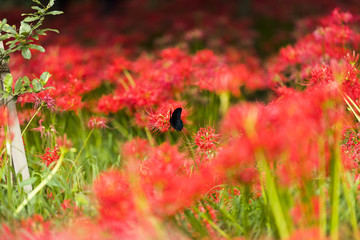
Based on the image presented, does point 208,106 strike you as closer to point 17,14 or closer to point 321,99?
point 321,99

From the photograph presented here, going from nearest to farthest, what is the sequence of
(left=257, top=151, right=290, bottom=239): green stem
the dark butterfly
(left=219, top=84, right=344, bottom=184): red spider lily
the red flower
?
1. (left=219, top=84, right=344, bottom=184): red spider lily
2. (left=257, top=151, right=290, bottom=239): green stem
3. the dark butterfly
4. the red flower

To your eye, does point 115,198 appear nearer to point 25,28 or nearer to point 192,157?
point 192,157


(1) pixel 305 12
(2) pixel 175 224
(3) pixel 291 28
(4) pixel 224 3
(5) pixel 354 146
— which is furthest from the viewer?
(4) pixel 224 3

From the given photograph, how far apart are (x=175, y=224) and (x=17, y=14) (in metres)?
11.3

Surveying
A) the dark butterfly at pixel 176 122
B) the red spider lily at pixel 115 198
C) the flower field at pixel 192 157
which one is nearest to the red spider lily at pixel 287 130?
the flower field at pixel 192 157

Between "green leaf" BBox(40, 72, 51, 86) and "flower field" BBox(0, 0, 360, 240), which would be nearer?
"flower field" BBox(0, 0, 360, 240)

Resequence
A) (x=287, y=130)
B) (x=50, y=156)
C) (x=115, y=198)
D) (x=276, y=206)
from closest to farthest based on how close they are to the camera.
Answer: (x=287, y=130) < (x=276, y=206) < (x=115, y=198) < (x=50, y=156)

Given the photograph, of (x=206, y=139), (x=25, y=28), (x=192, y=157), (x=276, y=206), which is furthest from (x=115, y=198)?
(x=25, y=28)

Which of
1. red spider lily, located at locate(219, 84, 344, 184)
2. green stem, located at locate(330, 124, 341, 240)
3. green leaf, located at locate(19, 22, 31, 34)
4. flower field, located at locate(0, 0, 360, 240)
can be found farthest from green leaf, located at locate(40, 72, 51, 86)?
green stem, located at locate(330, 124, 341, 240)

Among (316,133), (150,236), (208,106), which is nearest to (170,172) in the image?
(150,236)

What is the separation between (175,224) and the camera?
65.7 inches

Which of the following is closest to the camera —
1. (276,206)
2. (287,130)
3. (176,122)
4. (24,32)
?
(287,130)

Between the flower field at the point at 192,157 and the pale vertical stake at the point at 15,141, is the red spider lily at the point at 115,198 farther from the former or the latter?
the pale vertical stake at the point at 15,141

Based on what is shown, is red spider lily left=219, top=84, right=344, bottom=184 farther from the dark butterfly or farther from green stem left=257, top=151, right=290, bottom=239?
the dark butterfly
